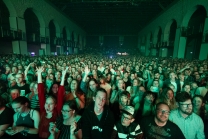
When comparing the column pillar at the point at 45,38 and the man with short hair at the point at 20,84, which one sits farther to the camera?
the column pillar at the point at 45,38

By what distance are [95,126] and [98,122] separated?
8 centimetres

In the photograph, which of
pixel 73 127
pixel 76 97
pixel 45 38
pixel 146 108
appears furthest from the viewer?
pixel 45 38

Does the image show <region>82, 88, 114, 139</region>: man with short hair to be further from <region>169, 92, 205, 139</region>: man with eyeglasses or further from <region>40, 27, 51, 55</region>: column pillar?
<region>40, 27, 51, 55</region>: column pillar

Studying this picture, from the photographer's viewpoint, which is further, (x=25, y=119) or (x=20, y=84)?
(x=20, y=84)

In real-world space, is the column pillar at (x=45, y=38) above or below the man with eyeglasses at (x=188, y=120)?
above

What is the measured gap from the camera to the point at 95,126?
2.28 m

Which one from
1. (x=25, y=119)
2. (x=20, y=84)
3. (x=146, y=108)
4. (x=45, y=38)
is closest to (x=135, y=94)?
(x=146, y=108)

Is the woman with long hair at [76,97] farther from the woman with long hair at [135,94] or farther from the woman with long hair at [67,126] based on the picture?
the woman with long hair at [135,94]

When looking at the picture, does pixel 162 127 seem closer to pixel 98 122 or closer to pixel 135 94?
pixel 98 122

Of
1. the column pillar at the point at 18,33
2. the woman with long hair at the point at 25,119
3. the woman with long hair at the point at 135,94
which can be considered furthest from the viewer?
the column pillar at the point at 18,33

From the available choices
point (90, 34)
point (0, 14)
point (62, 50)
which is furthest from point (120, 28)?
point (0, 14)

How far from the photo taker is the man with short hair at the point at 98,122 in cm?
227

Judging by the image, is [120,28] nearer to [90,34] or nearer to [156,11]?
[90,34]

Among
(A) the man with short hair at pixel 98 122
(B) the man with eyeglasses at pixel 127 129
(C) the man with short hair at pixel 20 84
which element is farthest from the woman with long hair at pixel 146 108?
(C) the man with short hair at pixel 20 84
